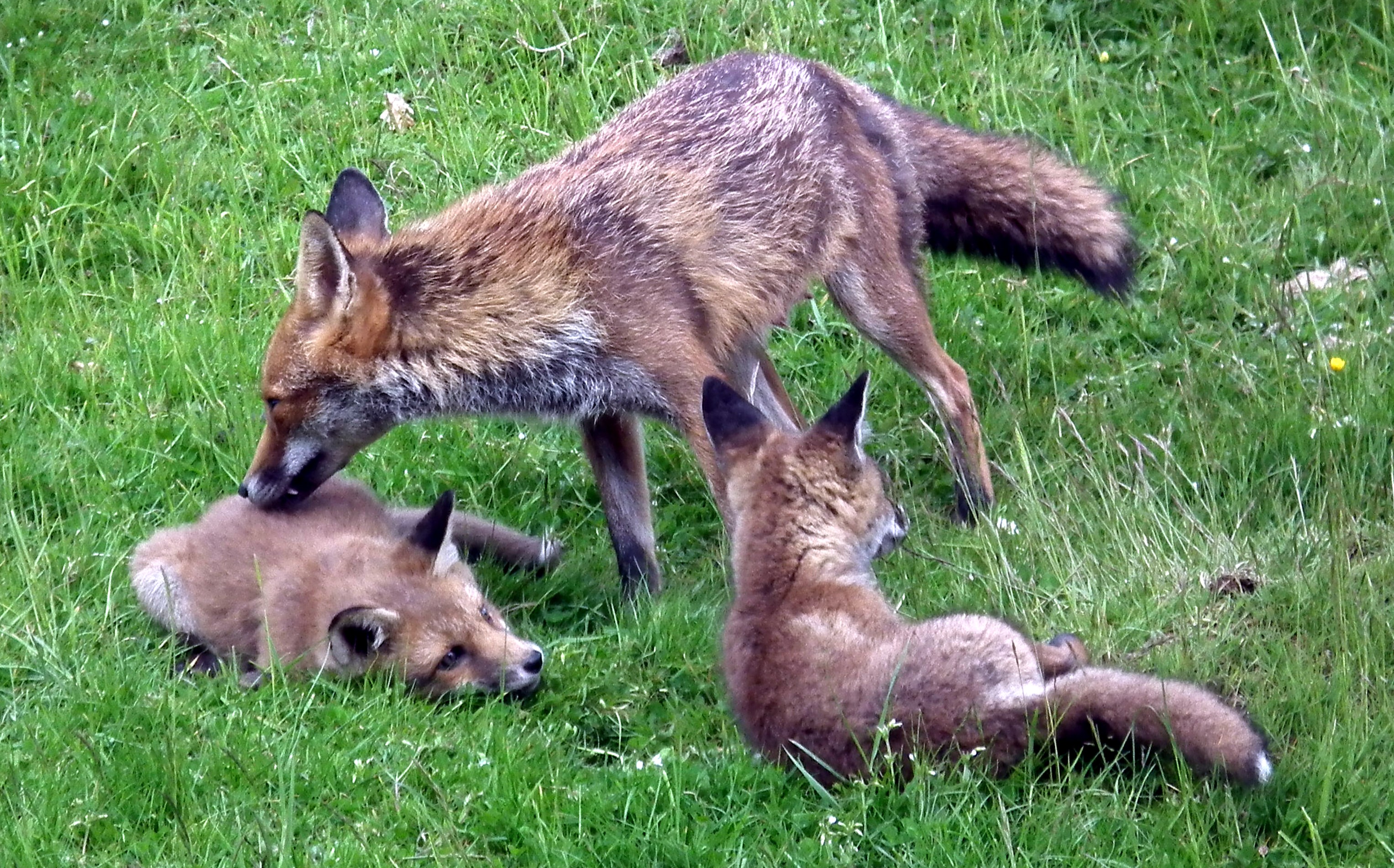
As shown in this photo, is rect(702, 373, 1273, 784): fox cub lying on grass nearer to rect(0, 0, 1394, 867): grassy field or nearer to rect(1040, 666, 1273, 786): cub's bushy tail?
rect(1040, 666, 1273, 786): cub's bushy tail

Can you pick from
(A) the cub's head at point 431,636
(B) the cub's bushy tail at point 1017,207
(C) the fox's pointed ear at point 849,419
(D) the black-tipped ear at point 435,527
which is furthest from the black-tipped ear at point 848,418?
(B) the cub's bushy tail at point 1017,207

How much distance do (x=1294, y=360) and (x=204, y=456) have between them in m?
5.06

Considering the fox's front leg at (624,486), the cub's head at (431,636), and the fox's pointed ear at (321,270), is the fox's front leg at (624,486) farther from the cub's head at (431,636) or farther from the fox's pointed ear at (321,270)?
the fox's pointed ear at (321,270)

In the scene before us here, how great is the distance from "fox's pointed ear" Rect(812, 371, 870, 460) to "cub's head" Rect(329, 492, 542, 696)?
4.37 ft

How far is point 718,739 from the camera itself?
4965 millimetres

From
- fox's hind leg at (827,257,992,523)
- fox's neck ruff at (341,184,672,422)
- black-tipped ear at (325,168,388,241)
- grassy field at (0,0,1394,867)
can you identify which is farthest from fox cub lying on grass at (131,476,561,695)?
fox's hind leg at (827,257,992,523)

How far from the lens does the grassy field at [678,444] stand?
426 centimetres

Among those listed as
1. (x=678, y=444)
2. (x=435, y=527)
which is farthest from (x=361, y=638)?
(x=678, y=444)

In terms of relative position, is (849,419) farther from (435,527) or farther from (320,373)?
(320,373)

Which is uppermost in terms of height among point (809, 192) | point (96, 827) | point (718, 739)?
point (809, 192)

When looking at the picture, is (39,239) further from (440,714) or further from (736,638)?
(736,638)

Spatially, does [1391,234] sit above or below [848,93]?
below

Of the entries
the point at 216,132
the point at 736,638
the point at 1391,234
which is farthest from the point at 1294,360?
the point at 216,132

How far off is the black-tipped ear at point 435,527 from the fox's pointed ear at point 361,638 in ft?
1.20
